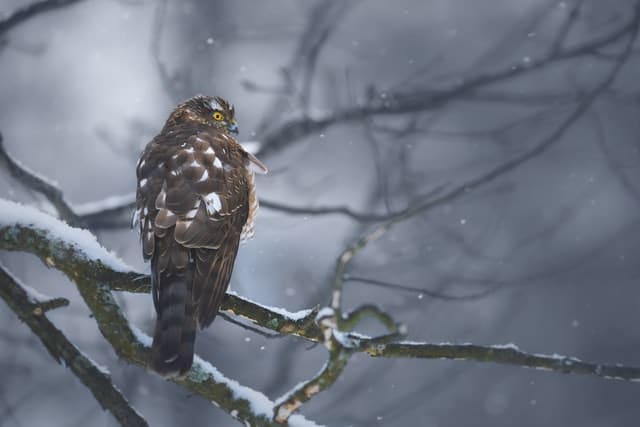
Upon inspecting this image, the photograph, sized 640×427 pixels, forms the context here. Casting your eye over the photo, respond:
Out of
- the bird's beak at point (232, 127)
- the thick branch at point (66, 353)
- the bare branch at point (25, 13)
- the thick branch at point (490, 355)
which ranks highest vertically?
the bare branch at point (25, 13)

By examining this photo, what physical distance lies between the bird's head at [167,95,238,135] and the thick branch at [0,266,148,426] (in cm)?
182

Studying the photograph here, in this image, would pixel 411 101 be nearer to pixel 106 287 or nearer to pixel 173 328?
pixel 106 287

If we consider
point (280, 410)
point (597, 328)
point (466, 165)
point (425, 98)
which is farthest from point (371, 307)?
point (597, 328)

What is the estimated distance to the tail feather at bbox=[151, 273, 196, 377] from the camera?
8.63 ft

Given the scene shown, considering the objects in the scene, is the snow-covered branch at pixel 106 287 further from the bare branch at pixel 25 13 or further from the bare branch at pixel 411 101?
the bare branch at pixel 25 13

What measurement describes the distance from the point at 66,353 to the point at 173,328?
0.37m

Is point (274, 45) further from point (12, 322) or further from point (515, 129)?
point (12, 322)

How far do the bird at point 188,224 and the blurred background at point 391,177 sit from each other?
219 cm

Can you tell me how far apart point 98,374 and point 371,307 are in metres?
1.15

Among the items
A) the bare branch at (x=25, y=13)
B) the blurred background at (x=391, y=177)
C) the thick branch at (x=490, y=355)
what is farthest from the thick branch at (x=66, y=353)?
the bare branch at (x=25, y=13)

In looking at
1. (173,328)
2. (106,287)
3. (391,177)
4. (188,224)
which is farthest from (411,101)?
(173,328)

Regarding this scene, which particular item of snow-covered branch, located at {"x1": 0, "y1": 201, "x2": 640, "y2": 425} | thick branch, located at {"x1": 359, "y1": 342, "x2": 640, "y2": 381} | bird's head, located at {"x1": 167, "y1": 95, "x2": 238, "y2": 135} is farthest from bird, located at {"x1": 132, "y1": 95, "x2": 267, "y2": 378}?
thick branch, located at {"x1": 359, "y1": 342, "x2": 640, "y2": 381}

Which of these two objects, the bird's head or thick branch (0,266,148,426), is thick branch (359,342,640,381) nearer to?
thick branch (0,266,148,426)

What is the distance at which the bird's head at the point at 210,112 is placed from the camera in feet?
14.9
